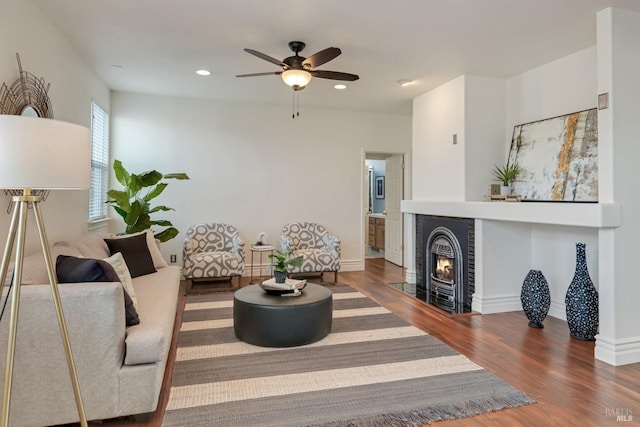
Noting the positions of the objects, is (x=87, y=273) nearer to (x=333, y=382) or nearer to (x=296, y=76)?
(x=333, y=382)

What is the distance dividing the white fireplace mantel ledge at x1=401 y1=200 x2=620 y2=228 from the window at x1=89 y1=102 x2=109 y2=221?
4.23 meters

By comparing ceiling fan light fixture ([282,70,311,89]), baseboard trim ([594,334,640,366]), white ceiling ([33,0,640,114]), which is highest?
white ceiling ([33,0,640,114])

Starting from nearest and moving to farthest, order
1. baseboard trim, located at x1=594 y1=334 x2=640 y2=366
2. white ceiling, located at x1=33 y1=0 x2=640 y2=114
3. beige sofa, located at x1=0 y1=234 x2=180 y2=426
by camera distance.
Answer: beige sofa, located at x1=0 y1=234 x2=180 y2=426
baseboard trim, located at x1=594 y1=334 x2=640 y2=366
white ceiling, located at x1=33 y1=0 x2=640 y2=114

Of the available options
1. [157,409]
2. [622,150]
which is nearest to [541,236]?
[622,150]

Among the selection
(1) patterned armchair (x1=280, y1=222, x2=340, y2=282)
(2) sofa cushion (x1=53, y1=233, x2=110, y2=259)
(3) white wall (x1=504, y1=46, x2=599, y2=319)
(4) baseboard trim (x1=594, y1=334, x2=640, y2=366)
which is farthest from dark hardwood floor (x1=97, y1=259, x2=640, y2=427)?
(1) patterned armchair (x1=280, y1=222, x2=340, y2=282)

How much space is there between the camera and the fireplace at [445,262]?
427 centimetres

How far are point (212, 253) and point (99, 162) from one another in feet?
6.18

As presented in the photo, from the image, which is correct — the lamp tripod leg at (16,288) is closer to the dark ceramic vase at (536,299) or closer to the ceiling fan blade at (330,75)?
the ceiling fan blade at (330,75)

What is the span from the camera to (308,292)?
3361 millimetres

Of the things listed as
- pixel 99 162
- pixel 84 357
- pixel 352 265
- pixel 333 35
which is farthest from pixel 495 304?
pixel 99 162

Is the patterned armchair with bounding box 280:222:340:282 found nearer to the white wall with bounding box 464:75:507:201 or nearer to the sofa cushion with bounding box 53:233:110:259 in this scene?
the white wall with bounding box 464:75:507:201

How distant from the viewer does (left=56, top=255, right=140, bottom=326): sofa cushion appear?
6.82ft

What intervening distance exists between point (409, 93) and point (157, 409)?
15.5 feet

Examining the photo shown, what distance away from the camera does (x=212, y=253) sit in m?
5.19
